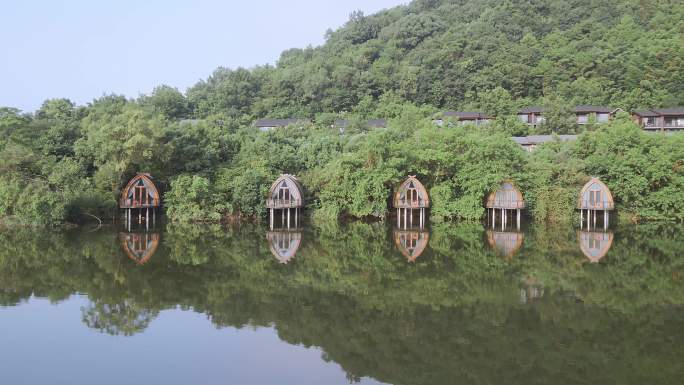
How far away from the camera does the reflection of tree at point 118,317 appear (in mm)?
13798

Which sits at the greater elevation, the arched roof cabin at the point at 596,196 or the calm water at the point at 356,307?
the arched roof cabin at the point at 596,196

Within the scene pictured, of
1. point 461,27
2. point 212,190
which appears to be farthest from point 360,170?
point 461,27

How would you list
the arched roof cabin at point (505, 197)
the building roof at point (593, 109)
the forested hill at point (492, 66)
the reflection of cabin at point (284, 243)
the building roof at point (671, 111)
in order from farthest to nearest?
1. the forested hill at point (492, 66)
2. the building roof at point (593, 109)
3. the building roof at point (671, 111)
4. the arched roof cabin at point (505, 197)
5. the reflection of cabin at point (284, 243)

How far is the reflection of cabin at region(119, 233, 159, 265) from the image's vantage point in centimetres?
2159

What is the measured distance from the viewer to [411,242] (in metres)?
26.2

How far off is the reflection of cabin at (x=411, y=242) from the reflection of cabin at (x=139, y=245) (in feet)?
33.9

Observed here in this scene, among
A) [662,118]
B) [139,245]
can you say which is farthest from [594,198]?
[662,118]

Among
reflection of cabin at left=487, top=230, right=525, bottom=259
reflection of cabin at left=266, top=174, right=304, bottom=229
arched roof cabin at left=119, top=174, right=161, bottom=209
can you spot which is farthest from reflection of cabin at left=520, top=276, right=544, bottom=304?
arched roof cabin at left=119, top=174, right=161, bottom=209

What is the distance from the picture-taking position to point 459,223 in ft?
108

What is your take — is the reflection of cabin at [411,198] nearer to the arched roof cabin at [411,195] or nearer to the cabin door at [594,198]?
the arched roof cabin at [411,195]

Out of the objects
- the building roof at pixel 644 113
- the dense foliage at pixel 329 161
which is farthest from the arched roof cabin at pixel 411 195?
the building roof at pixel 644 113

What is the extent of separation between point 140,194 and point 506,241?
20194mm

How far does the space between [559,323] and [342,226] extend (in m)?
18.9

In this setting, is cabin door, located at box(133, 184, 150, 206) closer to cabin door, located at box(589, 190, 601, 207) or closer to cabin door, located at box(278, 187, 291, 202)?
cabin door, located at box(278, 187, 291, 202)
